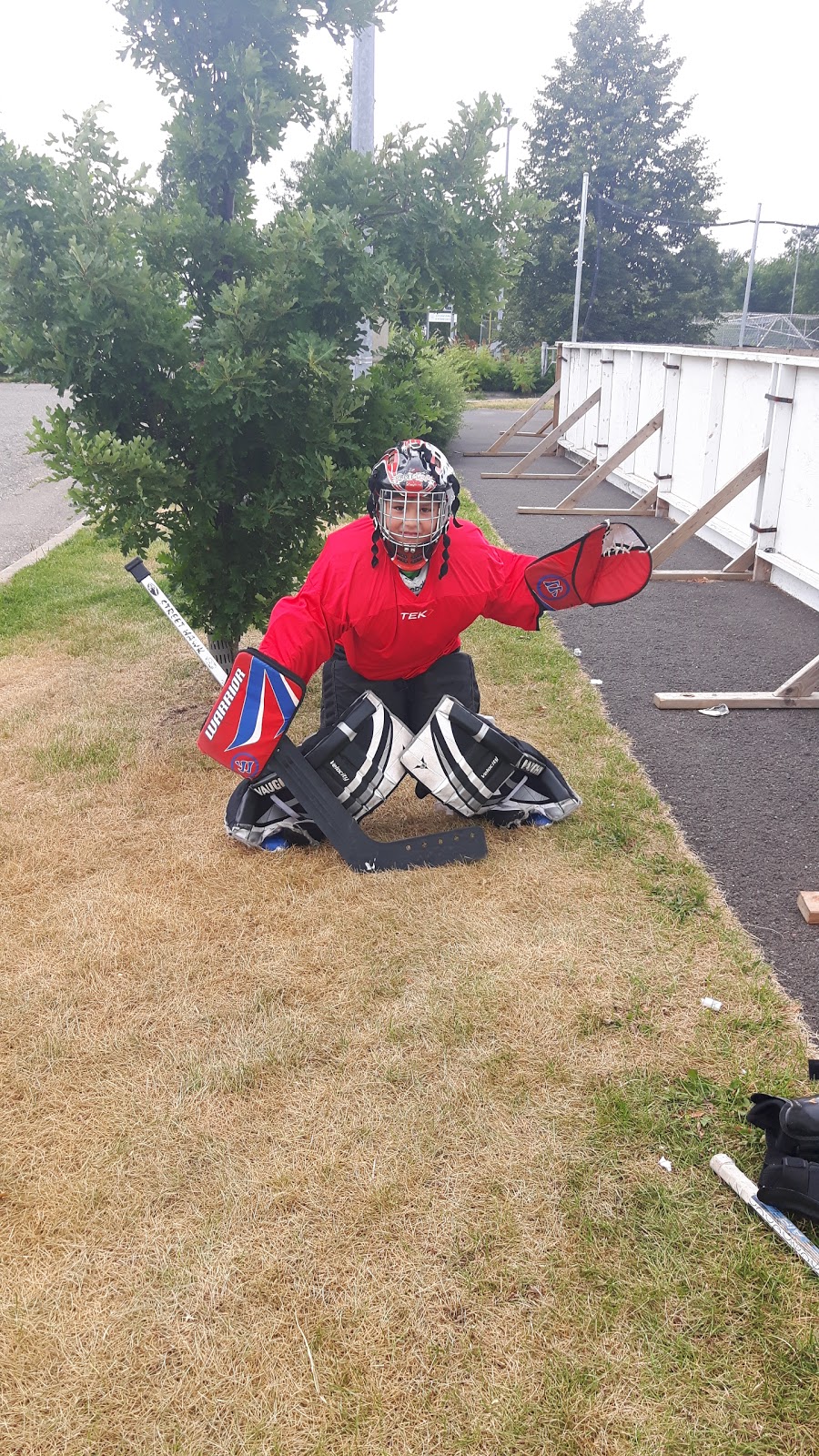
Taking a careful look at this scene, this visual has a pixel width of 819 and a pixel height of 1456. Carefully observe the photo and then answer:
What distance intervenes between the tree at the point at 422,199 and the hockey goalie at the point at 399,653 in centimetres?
143

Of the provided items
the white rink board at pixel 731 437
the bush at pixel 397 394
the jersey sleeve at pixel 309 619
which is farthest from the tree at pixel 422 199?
the white rink board at pixel 731 437

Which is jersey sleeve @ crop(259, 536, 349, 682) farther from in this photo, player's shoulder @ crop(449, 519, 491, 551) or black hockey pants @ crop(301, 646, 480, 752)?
player's shoulder @ crop(449, 519, 491, 551)

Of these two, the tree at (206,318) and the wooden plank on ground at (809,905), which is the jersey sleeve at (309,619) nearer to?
the tree at (206,318)

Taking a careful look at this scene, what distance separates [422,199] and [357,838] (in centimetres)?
304

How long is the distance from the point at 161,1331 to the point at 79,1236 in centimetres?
37

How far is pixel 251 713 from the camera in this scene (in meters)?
3.86

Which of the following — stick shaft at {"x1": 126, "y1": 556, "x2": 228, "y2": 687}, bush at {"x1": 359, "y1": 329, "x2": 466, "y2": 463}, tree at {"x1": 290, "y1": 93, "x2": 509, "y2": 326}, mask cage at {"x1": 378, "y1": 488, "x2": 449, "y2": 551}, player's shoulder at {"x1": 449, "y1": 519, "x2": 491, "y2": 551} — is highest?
tree at {"x1": 290, "y1": 93, "x2": 509, "y2": 326}

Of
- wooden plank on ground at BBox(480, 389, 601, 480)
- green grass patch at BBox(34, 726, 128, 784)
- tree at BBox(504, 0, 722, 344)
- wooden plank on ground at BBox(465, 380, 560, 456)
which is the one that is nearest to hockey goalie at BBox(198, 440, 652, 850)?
green grass patch at BBox(34, 726, 128, 784)

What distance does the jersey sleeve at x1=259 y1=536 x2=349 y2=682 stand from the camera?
3.96 metres

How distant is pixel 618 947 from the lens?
363 cm

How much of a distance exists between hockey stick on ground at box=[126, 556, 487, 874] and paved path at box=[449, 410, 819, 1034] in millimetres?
975

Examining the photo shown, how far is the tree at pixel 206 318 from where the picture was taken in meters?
4.55

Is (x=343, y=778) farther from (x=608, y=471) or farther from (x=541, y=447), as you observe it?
(x=541, y=447)

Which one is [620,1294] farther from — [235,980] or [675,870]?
[675,870]
